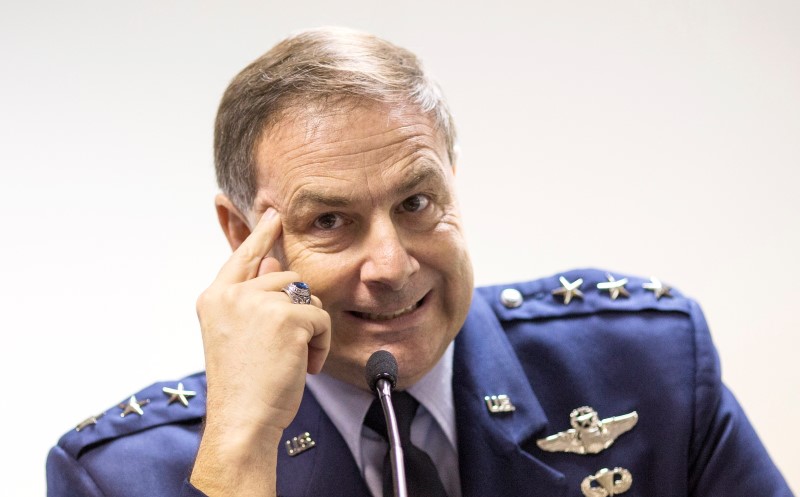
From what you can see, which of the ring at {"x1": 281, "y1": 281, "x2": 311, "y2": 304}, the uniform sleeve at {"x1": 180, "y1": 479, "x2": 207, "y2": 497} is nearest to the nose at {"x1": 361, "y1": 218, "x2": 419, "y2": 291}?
the ring at {"x1": 281, "y1": 281, "x2": 311, "y2": 304}

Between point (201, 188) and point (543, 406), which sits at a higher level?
point (201, 188)

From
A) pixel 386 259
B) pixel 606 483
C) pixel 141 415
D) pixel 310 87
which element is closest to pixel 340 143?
pixel 310 87

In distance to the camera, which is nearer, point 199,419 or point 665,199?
point 199,419

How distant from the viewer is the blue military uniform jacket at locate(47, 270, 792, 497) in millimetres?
2297

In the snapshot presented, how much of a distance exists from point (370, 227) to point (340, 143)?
0.54ft

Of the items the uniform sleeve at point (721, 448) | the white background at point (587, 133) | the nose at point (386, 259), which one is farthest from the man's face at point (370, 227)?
the white background at point (587, 133)

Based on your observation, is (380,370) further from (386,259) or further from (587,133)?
(587,133)

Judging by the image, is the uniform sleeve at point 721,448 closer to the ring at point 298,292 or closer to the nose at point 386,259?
the nose at point 386,259

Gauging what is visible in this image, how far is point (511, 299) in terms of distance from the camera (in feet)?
8.54

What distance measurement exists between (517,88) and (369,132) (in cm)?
121

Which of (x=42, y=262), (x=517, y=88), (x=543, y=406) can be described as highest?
(x=517, y=88)

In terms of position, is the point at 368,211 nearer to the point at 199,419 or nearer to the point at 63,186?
the point at 199,419

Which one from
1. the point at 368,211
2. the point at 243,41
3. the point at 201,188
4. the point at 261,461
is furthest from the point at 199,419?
the point at 243,41

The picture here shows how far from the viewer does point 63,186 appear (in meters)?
2.88
